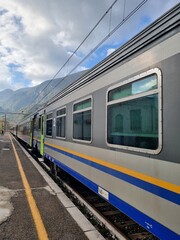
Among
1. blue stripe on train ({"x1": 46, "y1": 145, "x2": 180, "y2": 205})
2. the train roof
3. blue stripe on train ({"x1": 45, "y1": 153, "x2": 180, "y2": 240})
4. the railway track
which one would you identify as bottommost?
the railway track

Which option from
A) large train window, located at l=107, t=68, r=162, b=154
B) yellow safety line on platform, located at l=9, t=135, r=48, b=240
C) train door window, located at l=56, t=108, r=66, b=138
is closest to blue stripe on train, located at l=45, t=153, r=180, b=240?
large train window, located at l=107, t=68, r=162, b=154

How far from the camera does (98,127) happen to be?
5035 mm

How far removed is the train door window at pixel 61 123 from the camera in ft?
26.5

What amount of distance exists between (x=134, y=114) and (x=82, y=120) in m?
2.51

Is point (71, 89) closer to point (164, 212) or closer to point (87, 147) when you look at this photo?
point (87, 147)

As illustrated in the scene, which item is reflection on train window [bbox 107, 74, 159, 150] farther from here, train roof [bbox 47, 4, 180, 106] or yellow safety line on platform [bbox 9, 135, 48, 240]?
yellow safety line on platform [bbox 9, 135, 48, 240]

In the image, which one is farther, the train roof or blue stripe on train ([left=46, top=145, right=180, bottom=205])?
the train roof

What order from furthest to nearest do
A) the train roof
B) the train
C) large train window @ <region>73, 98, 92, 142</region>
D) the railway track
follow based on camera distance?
1. large train window @ <region>73, 98, 92, 142</region>
2. the railway track
3. the train roof
4. the train

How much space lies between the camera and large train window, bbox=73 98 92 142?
18.6 feet

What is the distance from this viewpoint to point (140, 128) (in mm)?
3625

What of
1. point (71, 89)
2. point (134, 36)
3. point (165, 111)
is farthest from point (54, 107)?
point (165, 111)

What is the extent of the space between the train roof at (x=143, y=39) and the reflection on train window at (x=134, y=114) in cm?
48

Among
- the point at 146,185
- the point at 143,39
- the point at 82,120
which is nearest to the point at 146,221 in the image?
the point at 146,185

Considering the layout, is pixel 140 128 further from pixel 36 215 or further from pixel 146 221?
pixel 36 215
